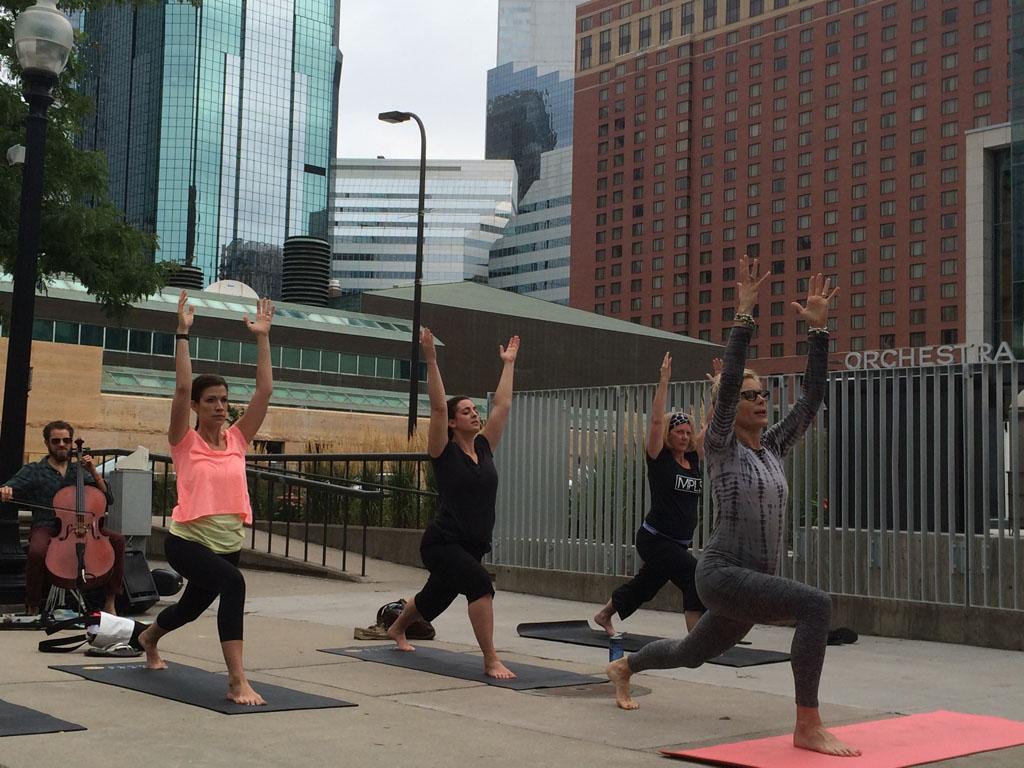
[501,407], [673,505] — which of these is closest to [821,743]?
[501,407]

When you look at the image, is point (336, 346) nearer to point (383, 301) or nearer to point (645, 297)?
point (383, 301)

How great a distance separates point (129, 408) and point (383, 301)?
2462cm

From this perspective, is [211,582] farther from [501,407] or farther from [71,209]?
[71,209]

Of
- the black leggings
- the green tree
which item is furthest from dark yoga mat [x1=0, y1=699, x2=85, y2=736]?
the green tree

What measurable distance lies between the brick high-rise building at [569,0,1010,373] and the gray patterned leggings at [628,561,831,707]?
→ 11778cm

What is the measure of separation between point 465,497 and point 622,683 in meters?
1.65

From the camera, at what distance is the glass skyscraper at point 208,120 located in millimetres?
150750

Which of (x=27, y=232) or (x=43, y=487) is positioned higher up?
(x=27, y=232)

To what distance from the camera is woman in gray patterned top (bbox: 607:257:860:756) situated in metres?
5.55

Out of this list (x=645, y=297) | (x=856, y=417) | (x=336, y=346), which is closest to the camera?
(x=856, y=417)

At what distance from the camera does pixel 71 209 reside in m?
14.8

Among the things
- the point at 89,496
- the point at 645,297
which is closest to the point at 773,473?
the point at 89,496

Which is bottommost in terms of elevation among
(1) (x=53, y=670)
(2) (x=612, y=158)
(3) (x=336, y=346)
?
(1) (x=53, y=670)

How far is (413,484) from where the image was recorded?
17.6 m
